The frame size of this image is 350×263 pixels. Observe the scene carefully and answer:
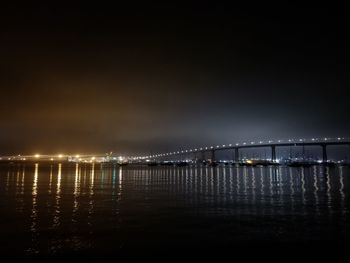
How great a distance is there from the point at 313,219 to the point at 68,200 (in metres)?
17.7

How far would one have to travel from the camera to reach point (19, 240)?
48.8 ft

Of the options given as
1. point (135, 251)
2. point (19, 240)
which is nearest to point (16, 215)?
point (19, 240)

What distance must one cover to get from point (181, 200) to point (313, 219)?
1119 cm

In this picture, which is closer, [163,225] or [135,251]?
[135,251]

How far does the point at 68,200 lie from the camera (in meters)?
28.6

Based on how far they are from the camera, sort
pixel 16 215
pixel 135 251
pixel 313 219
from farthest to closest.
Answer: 1. pixel 16 215
2. pixel 313 219
3. pixel 135 251

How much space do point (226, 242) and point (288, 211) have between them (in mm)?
9211

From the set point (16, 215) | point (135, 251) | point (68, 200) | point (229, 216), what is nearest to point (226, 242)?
point (135, 251)

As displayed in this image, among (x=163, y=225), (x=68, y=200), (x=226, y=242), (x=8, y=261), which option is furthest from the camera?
(x=68, y=200)

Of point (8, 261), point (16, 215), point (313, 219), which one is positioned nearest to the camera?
point (8, 261)

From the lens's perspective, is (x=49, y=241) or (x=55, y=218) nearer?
(x=49, y=241)

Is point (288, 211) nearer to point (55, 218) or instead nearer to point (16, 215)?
point (55, 218)

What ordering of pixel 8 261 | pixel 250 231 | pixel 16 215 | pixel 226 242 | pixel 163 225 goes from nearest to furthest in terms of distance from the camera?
pixel 8 261 < pixel 226 242 < pixel 250 231 < pixel 163 225 < pixel 16 215

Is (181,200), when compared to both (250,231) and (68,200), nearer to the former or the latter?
(68,200)
